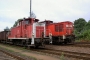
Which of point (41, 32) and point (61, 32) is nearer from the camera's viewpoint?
point (41, 32)

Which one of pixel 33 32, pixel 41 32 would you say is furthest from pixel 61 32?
pixel 33 32

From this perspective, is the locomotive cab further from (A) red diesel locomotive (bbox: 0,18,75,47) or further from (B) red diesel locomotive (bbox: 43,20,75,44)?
(B) red diesel locomotive (bbox: 43,20,75,44)

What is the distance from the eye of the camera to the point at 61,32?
22688mm

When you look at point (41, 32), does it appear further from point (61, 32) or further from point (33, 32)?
point (61, 32)

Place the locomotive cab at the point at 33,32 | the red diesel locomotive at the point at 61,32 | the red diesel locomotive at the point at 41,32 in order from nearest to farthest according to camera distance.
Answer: the locomotive cab at the point at 33,32 → the red diesel locomotive at the point at 41,32 → the red diesel locomotive at the point at 61,32

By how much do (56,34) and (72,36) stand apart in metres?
2.08

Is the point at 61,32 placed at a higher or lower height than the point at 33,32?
higher

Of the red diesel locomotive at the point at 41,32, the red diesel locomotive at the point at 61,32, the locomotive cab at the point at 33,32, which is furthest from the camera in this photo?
the red diesel locomotive at the point at 61,32

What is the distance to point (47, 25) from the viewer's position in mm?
24422

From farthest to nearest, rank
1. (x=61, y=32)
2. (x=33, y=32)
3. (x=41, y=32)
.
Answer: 1. (x=61, y=32)
2. (x=41, y=32)
3. (x=33, y=32)

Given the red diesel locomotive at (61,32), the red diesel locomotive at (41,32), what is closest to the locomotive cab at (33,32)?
the red diesel locomotive at (41,32)

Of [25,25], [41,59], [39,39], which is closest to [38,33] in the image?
[39,39]

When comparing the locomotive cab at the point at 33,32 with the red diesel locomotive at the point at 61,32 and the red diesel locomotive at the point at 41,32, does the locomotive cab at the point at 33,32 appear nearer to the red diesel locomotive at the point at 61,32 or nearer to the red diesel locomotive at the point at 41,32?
the red diesel locomotive at the point at 41,32

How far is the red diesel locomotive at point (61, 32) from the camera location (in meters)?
21.9
